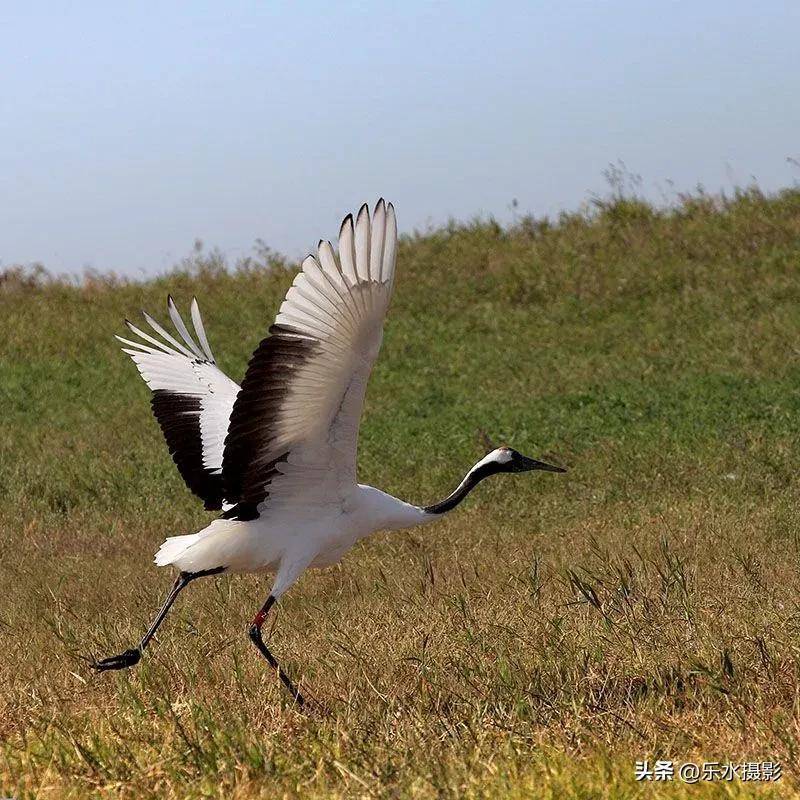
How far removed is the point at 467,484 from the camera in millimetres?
5828

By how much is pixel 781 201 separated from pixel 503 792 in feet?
58.9

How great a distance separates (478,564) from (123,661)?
101 inches

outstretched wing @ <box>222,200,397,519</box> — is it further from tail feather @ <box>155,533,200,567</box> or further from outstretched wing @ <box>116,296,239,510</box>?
outstretched wing @ <box>116,296,239,510</box>

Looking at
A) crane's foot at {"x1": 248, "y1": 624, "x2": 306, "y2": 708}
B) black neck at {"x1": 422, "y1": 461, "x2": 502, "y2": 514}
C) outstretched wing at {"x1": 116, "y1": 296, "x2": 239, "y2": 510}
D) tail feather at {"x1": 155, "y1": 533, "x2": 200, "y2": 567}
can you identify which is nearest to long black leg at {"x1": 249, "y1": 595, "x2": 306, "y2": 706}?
crane's foot at {"x1": 248, "y1": 624, "x2": 306, "y2": 708}

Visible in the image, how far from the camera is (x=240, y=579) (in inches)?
296

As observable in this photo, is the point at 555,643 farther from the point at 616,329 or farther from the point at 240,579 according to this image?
the point at 616,329

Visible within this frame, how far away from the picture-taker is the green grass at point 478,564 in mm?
4129

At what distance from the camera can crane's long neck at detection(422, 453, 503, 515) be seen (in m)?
5.71

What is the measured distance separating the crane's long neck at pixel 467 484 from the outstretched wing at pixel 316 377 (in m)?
0.43

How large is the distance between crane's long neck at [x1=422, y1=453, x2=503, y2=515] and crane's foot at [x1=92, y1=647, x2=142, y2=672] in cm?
135

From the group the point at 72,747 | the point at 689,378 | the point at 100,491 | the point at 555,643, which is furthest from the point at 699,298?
the point at 72,747

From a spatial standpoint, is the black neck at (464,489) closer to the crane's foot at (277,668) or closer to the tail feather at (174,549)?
the crane's foot at (277,668)

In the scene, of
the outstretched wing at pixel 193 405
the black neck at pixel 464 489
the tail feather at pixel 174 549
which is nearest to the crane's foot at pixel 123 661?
the tail feather at pixel 174 549

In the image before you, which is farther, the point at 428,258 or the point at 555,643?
the point at 428,258
